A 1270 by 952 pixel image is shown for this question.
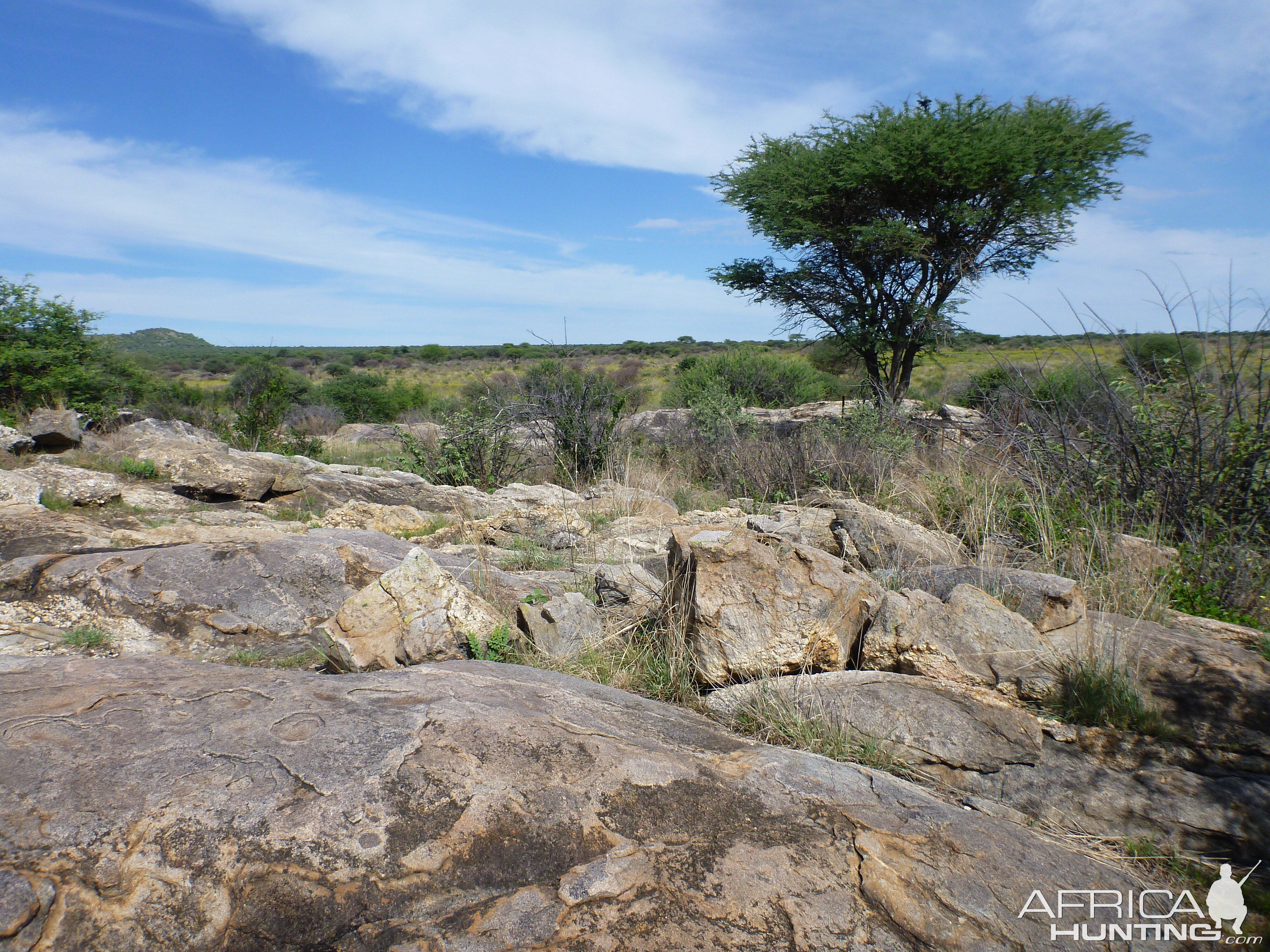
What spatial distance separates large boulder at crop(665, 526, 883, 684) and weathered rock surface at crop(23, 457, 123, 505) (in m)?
5.42

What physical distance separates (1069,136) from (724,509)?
10.4 m

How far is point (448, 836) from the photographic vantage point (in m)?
1.79

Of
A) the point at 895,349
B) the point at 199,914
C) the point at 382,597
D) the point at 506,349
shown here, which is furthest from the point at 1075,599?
the point at 506,349

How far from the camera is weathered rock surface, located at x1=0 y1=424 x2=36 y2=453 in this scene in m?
8.09

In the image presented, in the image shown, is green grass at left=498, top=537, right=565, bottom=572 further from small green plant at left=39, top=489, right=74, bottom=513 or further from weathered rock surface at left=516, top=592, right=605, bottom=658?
small green plant at left=39, top=489, right=74, bottom=513

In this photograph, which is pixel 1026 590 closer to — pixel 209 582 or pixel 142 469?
pixel 209 582

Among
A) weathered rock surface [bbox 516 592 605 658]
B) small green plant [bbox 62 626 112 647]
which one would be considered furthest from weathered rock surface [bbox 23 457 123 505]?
weathered rock surface [bbox 516 592 605 658]

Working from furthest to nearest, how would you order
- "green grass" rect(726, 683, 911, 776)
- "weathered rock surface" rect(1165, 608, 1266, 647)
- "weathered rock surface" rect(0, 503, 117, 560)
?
"weathered rock surface" rect(0, 503, 117, 560)
"weathered rock surface" rect(1165, 608, 1266, 647)
"green grass" rect(726, 683, 911, 776)

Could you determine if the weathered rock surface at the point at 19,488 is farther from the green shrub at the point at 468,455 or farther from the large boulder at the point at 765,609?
the large boulder at the point at 765,609

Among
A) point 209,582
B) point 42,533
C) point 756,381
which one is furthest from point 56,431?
point 756,381

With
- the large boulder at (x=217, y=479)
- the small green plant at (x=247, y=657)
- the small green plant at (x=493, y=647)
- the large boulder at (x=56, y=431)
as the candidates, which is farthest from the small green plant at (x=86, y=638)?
the large boulder at (x=56, y=431)

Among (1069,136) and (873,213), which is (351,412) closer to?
(873,213)

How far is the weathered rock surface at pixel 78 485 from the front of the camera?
5965 millimetres

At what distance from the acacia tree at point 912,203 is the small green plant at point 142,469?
9.97 meters
